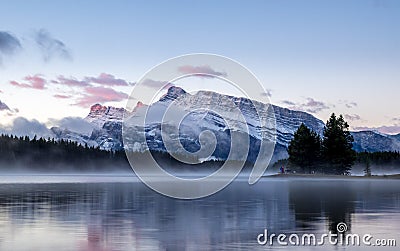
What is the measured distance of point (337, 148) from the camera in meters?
144

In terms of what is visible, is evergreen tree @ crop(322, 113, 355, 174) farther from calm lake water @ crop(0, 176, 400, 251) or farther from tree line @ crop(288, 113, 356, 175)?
calm lake water @ crop(0, 176, 400, 251)

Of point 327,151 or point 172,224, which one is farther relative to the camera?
point 327,151

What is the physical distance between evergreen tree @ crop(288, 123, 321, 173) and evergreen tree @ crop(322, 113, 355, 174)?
2.37 m

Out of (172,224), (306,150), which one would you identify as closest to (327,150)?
(306,150)

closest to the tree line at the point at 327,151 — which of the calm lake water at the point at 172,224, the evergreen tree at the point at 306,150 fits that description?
the evergreen tree at the point at 306,150

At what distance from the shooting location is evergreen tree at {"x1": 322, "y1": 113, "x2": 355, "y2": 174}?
143625 mm

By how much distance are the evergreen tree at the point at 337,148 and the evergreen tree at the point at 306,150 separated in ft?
7.78

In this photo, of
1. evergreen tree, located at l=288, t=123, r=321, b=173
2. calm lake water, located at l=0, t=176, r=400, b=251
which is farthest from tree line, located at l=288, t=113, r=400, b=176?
calm lake water, located at l=0, t=176, r=400, b=251

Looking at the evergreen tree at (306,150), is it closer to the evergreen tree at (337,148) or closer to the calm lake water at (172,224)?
the evergreen tree at (337,148)

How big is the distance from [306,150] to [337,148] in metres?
7.08

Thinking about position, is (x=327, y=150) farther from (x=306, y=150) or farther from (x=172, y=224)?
(x=172, y=224)

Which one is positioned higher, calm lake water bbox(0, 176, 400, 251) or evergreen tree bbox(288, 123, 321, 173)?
evergreen tree bbox(288, 123, 321, 173)

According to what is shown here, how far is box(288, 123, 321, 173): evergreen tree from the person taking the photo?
147625 mm

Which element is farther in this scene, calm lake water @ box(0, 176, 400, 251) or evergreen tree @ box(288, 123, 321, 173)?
evergreen tree @ box(288, 123, 321, 173)
